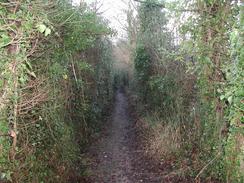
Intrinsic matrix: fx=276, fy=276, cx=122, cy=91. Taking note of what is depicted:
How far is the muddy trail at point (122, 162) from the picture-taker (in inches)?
305

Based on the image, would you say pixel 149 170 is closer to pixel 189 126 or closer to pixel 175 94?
pixel 189 126

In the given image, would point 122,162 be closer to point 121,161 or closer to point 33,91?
point 121,161

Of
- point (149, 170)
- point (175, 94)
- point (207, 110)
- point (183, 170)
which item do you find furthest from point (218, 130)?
point (175, 94)

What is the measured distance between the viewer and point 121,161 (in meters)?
9.28

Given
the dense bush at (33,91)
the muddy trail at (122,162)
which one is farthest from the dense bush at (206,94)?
the dense bush at (33,91)

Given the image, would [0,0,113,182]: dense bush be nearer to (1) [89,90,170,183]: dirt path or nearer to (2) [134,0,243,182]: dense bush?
(1) [89,90,170,183]: dirt path

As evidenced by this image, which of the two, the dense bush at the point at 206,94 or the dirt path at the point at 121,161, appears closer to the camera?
the dense bush at the point at 206,94

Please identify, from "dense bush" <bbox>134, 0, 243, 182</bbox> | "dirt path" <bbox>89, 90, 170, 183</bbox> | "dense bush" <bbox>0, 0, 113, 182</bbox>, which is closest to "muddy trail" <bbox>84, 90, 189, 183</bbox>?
"dirt path" <bbox>89, 90, 170, 183</bbox>

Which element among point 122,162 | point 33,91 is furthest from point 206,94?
point 33,91

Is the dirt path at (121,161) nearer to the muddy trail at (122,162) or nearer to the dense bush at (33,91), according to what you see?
the muddy trail at (122,162)

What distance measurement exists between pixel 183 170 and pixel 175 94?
3.17 metres

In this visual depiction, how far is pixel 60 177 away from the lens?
6.29m

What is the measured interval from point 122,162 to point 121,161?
0.38 feet

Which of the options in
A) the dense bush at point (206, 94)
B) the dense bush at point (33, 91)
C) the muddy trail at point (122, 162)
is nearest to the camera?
the dense bush at point (33, 91)
